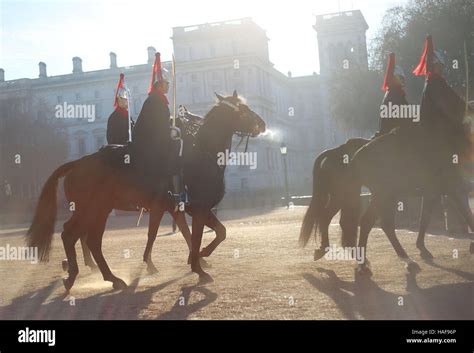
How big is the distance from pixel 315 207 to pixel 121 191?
3.38 metres

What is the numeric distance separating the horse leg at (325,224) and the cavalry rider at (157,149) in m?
2.38

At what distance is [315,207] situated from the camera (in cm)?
1099

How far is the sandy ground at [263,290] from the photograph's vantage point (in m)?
6.98

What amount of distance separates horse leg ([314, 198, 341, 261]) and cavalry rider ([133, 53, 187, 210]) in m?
2.38

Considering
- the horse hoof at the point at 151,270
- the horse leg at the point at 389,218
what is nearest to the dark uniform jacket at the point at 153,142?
the horse hoof at the point at 151,270

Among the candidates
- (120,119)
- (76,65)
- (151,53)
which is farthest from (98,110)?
(120,119)

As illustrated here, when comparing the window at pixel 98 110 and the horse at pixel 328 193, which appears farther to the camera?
the window at pixel 98 110

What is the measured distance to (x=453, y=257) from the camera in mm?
10414

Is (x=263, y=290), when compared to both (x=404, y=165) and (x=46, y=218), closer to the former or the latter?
(x=404, y=165)

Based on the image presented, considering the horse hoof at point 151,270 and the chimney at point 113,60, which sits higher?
the chimney at point 113,60

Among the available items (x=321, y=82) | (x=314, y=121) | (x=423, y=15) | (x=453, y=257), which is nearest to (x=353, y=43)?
(x=321, y=82)

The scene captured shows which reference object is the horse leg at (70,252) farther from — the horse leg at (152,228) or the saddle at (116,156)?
the horse leg at (152,228)

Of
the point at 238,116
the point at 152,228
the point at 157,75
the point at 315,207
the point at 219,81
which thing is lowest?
the point at 152,228
